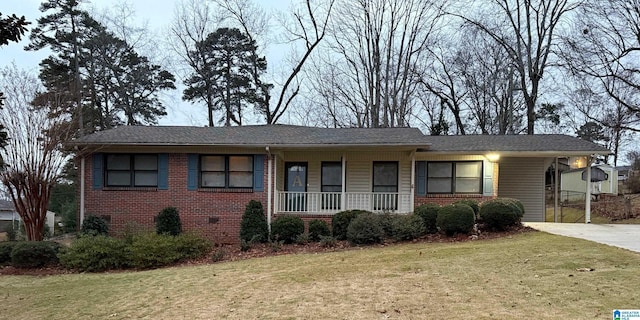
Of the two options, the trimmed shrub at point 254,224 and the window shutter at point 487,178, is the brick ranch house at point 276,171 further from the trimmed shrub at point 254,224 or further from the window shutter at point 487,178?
the trimmed shrub at point 254,224

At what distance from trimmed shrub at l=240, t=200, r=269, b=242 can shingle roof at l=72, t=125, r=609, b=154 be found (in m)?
2.05

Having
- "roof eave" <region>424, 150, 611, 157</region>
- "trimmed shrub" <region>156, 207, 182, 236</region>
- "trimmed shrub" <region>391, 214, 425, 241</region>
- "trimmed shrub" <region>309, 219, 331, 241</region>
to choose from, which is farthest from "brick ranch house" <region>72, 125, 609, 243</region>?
"trimmed shrub" <region>391, 214, 425, 241</region>

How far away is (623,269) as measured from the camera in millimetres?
6887

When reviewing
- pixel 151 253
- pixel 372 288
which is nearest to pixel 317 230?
pixel 151 253

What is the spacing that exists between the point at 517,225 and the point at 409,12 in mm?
17892

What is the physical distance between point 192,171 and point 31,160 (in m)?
4.37

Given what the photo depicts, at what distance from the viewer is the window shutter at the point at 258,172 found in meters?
13.9

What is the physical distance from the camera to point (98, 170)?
548 inches

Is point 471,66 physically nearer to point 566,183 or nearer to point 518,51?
point 518,51

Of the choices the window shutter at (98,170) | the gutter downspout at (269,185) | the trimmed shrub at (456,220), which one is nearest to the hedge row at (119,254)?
the gutter downspout at (269,185)

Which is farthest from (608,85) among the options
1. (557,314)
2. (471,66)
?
(557,314)

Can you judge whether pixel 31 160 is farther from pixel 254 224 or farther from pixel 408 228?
pixel 408 228

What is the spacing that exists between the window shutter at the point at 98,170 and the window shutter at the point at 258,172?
4.93 meters

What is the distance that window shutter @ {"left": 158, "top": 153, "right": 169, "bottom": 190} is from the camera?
13.9m
